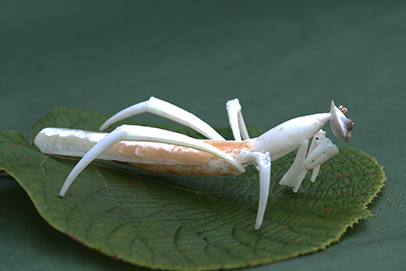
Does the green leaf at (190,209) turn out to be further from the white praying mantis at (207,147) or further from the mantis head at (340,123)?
the mantis head at (340,123)

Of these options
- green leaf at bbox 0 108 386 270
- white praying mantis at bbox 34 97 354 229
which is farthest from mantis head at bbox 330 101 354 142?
green leaf at bbox 0 108 386 270

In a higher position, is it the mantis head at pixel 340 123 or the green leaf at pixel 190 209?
the mantis head at pixel 340 123

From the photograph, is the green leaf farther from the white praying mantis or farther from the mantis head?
the mantis head

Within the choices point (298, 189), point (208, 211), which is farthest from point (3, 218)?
point (298, 189)

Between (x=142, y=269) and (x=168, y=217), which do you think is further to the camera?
(x=168, y=217)

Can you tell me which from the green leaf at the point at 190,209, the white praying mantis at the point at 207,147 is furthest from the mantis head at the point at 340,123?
the green leaf at the point at 190,209

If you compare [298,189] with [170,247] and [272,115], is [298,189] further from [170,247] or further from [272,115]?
[272,115]

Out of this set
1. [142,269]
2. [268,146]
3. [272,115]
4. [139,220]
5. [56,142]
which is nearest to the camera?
[142,269]
